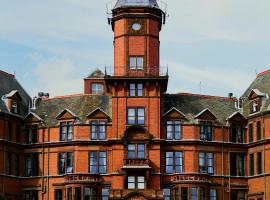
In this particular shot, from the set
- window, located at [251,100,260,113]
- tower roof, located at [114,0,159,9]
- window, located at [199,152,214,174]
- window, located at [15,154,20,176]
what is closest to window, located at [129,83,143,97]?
tower roof, located at [114,0,159,9]

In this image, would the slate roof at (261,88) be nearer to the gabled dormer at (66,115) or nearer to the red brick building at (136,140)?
the red brick building at (136,140)

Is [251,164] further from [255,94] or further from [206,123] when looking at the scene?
[255,94]

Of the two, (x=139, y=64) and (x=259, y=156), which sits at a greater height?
(x=139, y=64)

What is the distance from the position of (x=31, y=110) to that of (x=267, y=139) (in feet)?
91.5

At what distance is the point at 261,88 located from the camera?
99250 millimetres

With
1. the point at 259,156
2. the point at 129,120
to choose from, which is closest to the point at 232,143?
the point at 259,156

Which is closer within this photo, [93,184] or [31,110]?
[93,184]

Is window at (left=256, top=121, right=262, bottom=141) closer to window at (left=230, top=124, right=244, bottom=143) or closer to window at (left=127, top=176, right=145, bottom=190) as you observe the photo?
window at (left=230, top=124, right=244, bottom=143)

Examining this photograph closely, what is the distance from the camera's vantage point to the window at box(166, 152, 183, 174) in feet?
310

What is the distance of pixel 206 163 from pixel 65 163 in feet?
51.7

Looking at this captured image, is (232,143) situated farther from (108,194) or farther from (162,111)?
(108,194)

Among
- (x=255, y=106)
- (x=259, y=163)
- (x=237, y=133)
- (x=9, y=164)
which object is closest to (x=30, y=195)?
(x=9, y=164)

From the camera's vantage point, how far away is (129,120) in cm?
9462

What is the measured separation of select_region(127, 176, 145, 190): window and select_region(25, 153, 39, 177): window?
37.8ft
